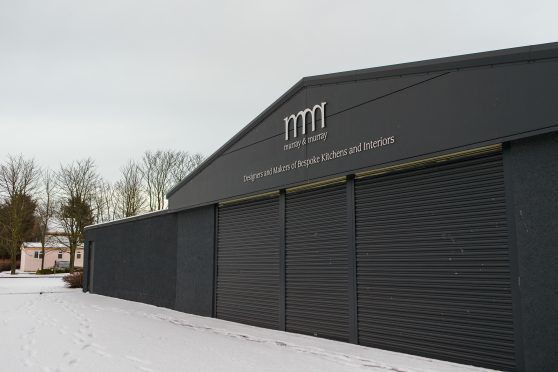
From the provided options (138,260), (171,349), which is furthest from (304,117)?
(138,260)

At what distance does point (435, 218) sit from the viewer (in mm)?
7723

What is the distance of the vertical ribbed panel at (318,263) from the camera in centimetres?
936

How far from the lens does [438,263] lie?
7598 millimetres

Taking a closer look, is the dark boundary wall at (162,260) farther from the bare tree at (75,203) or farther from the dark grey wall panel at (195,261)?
the bare tree at (75,203)

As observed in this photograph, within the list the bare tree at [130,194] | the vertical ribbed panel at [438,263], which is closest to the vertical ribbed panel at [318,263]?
the vertical ribbed panel at [438,263]

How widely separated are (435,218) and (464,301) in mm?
1352

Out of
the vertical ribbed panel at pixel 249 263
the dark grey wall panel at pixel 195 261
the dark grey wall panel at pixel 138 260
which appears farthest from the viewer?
the dark grey wall panel at pixel 138 260

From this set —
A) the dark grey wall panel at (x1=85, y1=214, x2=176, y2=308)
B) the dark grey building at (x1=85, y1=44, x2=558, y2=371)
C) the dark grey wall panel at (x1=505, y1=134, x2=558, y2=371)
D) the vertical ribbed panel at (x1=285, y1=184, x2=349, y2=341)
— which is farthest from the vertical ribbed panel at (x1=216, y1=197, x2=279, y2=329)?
the dark grey wall panel at (x1=505, y1=134, x2=558, y2=371)

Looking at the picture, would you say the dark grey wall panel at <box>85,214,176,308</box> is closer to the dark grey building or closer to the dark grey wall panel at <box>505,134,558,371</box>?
the dark grey building

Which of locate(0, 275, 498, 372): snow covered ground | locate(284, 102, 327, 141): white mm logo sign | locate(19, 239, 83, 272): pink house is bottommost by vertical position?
locate(0, 275, 498, 372): snow covered ground

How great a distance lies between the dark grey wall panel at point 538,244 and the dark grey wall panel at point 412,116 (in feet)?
1.22

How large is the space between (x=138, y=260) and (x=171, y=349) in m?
10.6

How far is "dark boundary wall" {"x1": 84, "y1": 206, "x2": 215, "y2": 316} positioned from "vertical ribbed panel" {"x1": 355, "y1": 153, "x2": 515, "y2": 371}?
6245 mm

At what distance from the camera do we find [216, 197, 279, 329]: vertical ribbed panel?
11.3 metres
